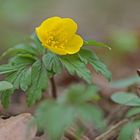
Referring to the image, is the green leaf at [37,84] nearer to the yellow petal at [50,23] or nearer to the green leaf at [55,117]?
the yellow petal at [50,23]

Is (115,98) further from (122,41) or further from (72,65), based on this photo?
(122,41)

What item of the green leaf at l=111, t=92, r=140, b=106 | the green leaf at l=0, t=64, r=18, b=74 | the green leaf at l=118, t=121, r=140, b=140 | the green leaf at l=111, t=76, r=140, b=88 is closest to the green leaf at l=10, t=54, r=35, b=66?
the green leaf at l=0, t=64, r=18, b=74

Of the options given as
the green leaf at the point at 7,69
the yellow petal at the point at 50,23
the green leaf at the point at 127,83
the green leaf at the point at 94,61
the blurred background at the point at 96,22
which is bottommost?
the blurred background at the point at 96,22

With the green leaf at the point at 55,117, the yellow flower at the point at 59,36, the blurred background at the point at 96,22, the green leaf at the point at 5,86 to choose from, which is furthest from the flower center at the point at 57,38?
the blurred background at the point at 96,22

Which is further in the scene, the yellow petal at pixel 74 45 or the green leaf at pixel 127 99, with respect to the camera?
the yellow petal at pixel 74 45

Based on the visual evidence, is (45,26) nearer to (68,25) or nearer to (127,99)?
(68,25)

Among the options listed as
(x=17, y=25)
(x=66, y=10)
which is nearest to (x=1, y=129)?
(x=17, y=25)

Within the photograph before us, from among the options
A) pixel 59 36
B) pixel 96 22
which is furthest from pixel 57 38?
pixel 96 22
